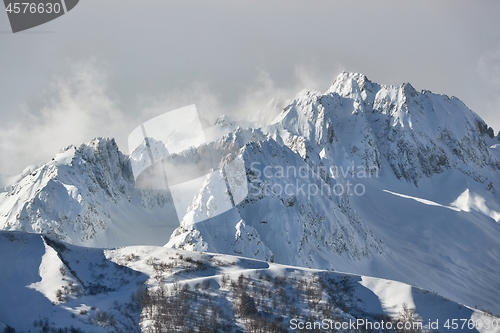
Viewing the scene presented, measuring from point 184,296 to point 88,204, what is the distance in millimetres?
85122

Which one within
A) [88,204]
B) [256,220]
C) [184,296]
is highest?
[88,204]

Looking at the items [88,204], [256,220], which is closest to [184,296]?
[256,220]

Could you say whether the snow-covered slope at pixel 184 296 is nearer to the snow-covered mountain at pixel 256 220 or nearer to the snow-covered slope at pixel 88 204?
the snow-covered mountain at pixel 256 220

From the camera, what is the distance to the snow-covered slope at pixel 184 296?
7600 centimetres

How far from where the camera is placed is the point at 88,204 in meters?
158

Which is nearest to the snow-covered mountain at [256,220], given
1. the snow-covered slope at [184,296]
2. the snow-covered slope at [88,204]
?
the snow-covered slope at [88,204]

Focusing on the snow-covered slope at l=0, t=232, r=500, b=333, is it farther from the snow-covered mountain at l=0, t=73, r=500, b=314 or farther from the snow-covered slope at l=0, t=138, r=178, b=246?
the snow-covered slope at l=0, t=138, r=178, b=246

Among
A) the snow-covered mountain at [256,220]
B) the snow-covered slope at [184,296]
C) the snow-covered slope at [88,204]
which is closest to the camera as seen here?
the snow-covered slope at [184,296]

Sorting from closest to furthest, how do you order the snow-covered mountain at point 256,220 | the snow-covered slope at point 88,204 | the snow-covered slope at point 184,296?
the snow-covered slope at point 184,296 → the snow-covered mountain at point 256,220 → the snow-covered slope at point 88,204

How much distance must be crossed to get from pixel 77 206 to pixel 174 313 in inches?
3343

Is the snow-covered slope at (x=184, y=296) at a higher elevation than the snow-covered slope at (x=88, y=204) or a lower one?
lower

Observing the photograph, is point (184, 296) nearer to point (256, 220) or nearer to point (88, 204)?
point (256, 220)

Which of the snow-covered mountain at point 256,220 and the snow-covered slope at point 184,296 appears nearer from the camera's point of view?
the snow-covered slope at point 184,296

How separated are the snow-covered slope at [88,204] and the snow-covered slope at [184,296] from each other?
47425mm
